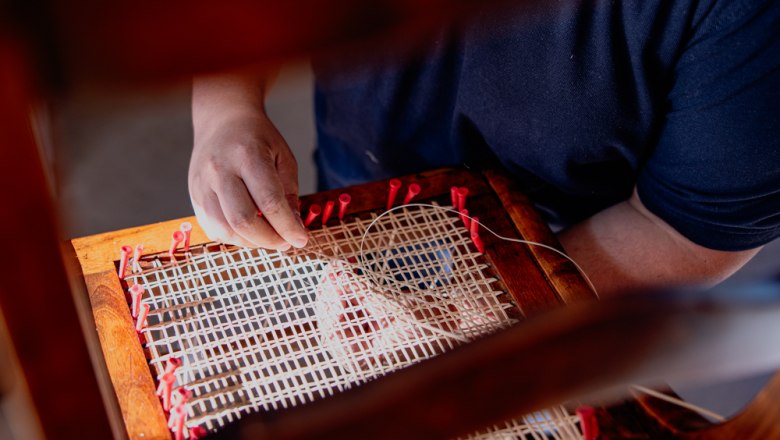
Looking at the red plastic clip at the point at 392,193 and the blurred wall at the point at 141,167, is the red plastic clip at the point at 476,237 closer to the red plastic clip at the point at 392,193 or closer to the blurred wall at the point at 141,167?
the red plastic clip at the point at 392,193

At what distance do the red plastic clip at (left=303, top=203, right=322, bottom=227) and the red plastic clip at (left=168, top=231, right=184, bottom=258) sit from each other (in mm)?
124

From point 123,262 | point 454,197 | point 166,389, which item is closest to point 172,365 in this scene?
point 166,389

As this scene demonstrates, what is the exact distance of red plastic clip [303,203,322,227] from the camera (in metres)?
0.79

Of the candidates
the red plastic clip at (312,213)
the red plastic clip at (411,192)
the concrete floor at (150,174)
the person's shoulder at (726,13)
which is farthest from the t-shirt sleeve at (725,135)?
the concrete floor at (150,174)

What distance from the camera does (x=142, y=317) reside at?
2.20 ft

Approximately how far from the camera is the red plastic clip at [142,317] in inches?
26.3

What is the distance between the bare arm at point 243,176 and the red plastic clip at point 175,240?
3cm

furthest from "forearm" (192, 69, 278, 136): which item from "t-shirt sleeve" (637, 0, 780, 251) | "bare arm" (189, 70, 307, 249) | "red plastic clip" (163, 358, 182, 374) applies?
"t-shirt sleeve" (637, 0, 780, 251)

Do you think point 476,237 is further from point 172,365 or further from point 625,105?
point 172,365

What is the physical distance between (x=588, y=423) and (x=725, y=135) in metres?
0.34

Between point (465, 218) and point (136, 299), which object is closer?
point (136, 299)

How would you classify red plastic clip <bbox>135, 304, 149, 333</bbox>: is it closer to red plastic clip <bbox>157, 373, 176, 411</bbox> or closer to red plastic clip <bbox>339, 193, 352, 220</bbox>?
red plastic clip <bbox>157, 373, 176, 411</bbox>

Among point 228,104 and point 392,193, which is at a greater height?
point 228,104

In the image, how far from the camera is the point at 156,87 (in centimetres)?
14
